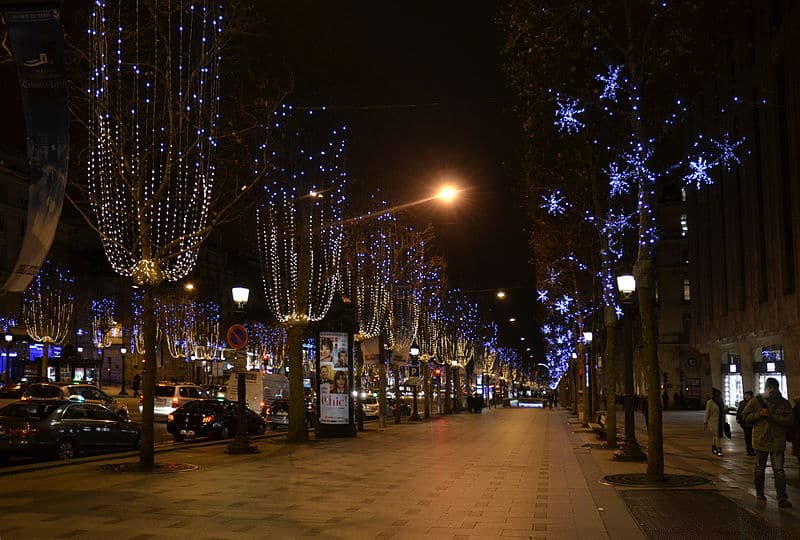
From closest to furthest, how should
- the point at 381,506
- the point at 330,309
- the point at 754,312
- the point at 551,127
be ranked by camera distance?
the point at 381,506, the point at 551,127, the point at 330,309, the point at 754,312

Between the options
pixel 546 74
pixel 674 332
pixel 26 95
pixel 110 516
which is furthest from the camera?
pixel 674 332

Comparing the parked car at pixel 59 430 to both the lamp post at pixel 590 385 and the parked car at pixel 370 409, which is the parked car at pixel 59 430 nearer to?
the lamp post at pixel 590 385

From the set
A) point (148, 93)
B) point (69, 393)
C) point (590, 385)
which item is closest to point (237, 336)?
point (148, 93)

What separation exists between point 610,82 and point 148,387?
12.7m

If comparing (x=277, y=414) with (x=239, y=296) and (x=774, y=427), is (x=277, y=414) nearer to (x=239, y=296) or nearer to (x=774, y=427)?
(x=239, y=296)

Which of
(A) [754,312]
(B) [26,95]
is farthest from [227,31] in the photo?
(A) [754,312]

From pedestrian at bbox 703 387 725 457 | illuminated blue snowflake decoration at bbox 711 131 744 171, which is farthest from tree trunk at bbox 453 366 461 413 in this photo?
illuminated blue snowflake decoration at bbox 711 131 744 171

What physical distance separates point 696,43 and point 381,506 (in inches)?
480

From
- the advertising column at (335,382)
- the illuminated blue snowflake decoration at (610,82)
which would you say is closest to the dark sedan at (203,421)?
the advertising column at (335,382)

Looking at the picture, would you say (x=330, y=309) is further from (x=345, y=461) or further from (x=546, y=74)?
(x=546, y=74)

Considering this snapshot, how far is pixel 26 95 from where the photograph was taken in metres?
7.53

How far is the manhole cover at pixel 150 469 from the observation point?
18.7 metres

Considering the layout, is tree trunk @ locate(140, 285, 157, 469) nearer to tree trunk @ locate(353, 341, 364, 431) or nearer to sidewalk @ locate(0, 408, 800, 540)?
sidewalk @ locate(0, 408, 800, 540)

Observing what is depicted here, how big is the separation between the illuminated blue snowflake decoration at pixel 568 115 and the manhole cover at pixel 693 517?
876 cm
